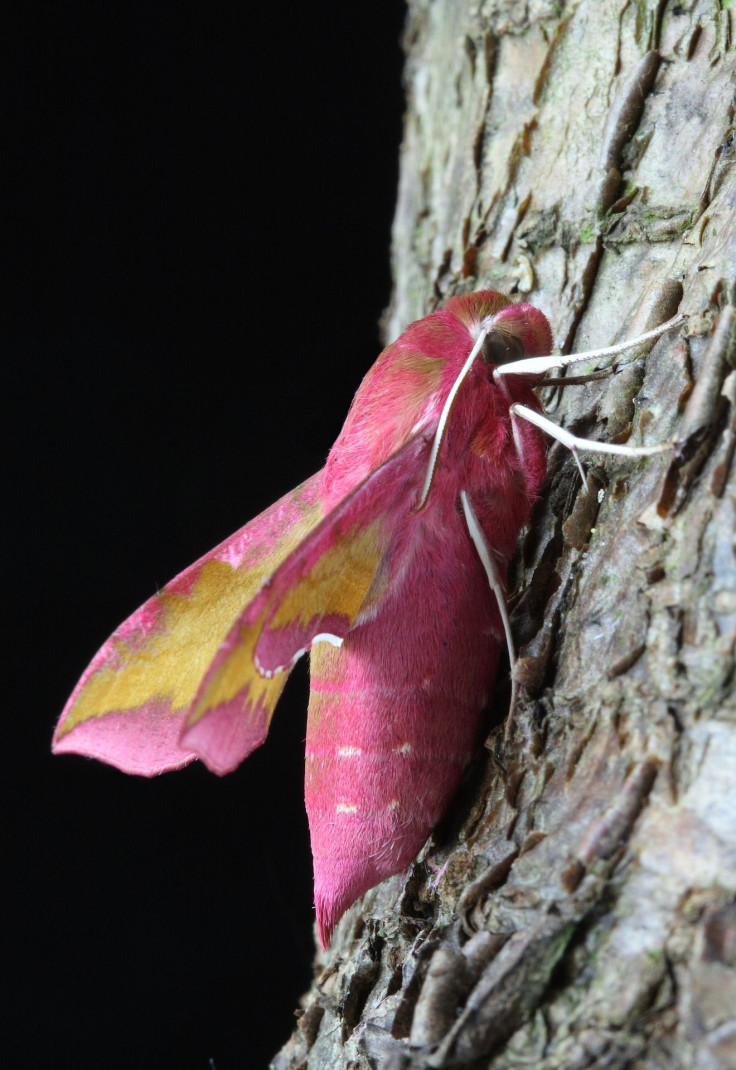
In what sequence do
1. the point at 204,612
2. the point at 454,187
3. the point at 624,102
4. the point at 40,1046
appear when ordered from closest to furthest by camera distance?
the point at 204,612, the point at 624,102, the point at 454,187, the point at 40,1046

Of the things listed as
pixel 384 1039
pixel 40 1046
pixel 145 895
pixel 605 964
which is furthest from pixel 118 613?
pixel 605 964

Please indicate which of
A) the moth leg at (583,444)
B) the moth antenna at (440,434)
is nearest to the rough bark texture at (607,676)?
the moth leg at (583,444)

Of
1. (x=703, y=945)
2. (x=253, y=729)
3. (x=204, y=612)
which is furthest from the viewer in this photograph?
(x=204, y=612)

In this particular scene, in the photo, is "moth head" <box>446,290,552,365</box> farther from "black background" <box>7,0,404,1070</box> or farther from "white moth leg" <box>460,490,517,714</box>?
"black background" <box>7,0,404,1070</box>

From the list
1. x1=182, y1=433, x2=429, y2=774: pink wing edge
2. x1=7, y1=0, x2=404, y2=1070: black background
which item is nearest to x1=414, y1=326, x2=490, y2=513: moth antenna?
x1=182, y1=433, x2=429, y2=774: pink wing edge

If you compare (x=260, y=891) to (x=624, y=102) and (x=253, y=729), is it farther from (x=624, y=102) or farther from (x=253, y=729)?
(x=624, y=102)

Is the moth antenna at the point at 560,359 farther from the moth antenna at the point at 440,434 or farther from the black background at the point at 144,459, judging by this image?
the black background at the point at 144,459

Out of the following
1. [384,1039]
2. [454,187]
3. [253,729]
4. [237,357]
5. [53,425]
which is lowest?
[384,1039]
